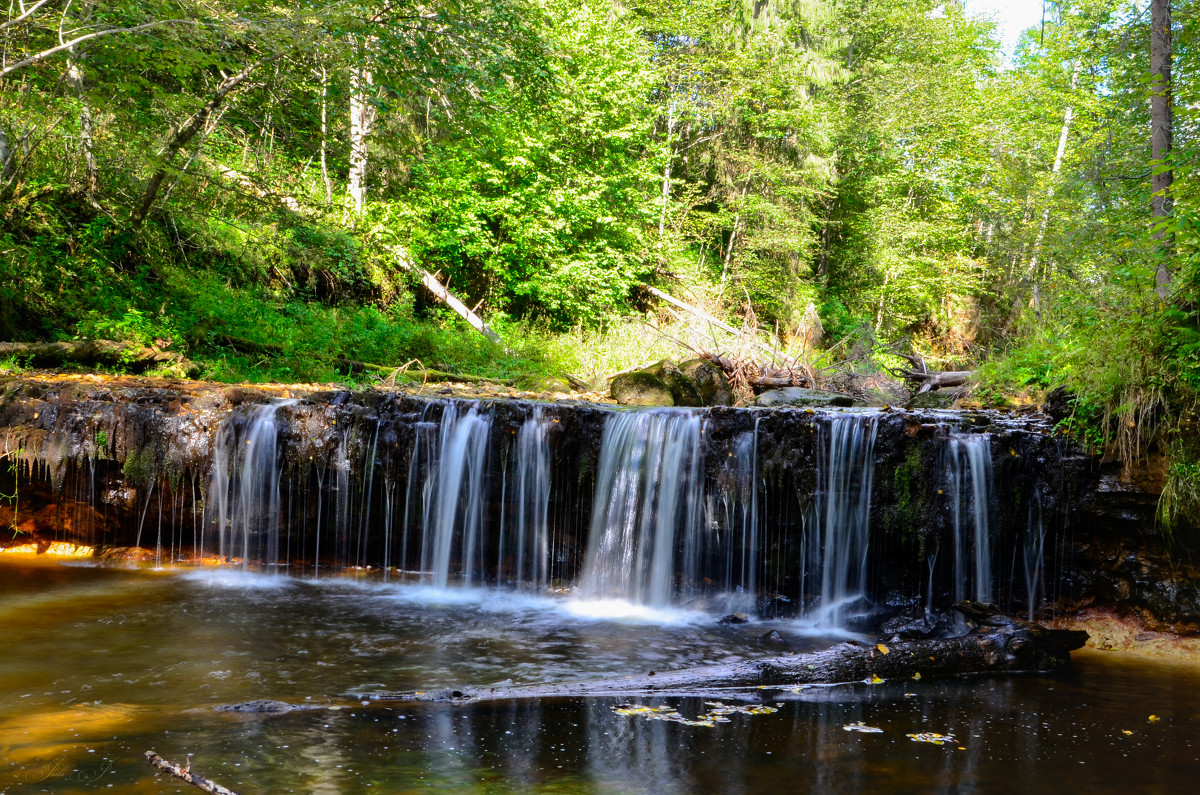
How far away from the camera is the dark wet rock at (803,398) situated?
40.6 ft

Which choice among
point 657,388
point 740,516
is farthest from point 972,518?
point 657,388

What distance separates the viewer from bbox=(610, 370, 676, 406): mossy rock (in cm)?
1264

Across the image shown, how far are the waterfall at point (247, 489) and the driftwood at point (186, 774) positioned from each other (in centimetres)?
562

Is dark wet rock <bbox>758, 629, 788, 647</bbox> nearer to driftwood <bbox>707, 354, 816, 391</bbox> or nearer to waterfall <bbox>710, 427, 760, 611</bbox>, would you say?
waterfall <bbox>710, 427, 760, 611</bbox>

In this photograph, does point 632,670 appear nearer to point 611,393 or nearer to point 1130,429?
point 1130,429

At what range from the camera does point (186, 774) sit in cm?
348

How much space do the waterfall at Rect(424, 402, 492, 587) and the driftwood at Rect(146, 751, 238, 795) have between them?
5271mm

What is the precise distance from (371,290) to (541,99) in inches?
233

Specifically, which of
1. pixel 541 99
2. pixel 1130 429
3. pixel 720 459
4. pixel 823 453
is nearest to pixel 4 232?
pixel 541 99

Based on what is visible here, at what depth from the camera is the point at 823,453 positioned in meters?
Answer: 8.03

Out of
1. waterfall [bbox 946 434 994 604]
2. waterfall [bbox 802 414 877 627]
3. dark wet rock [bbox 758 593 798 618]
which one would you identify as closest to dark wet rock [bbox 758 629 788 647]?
dark wet rock [bbox 758 593 798 618]

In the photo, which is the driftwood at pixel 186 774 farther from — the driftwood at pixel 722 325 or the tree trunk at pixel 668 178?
the tree trunk at pixel 668 178

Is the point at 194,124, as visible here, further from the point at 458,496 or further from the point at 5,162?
the point at 458,496

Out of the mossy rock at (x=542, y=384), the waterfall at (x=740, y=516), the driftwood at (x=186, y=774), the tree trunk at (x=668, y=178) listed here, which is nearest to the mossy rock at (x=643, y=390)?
the mossy rock at (x=542, y=384)
